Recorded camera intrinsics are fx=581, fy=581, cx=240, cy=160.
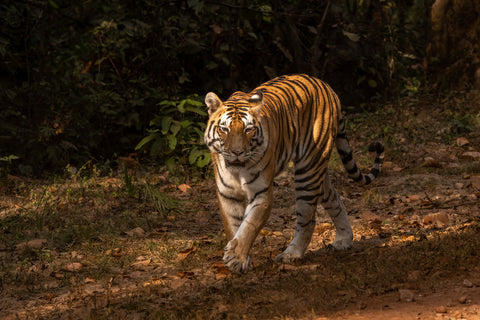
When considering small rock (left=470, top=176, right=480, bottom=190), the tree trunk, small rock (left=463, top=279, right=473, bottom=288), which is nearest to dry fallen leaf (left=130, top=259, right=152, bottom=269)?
small rock (left=463, top=279, right=473, bottom=288)

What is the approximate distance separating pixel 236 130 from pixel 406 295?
5.01 ft

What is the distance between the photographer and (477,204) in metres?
5.78

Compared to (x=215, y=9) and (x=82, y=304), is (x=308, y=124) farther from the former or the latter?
(x=215, y=9)

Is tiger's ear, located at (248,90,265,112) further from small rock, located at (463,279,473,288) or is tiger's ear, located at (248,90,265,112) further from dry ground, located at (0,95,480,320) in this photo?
small rock, located at (463,279,473,288)

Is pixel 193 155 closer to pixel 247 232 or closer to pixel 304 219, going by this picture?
pixel 304 219

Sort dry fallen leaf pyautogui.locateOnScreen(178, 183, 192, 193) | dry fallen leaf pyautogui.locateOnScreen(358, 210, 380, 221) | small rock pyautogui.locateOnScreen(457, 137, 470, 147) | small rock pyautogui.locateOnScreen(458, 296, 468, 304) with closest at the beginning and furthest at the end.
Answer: small rock pyautogui.locateOnScreen(458, 296, 468, 304), dry fallen leaf pyautogui.locateOnScreen(358, 210, 380, 221), dry fallen leaf pyautogui.locateOnScreen(178, 183, 192, 193), small rock pyautogui.locateOnScreen(457, 137, 470, 147)

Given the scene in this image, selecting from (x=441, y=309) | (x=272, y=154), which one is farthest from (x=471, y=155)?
(x=441, y=309)

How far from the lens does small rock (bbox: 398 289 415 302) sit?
336 centimetres

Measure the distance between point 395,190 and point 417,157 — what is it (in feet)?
5.16

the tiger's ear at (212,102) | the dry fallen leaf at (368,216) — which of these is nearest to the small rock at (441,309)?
the tiger's ear at (212,102)

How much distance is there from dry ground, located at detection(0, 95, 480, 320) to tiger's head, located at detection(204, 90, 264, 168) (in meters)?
0.86

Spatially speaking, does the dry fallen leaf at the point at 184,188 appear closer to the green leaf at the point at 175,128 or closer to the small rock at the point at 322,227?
the green leaf at the point at 175,128

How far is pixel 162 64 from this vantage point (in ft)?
29.2

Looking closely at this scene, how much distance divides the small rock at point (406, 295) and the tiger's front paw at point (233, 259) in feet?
3.74
